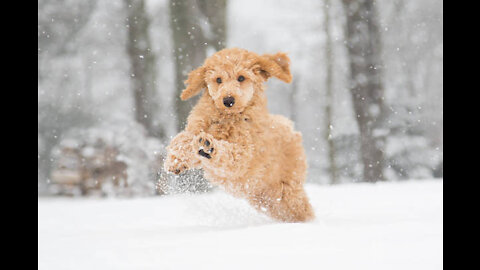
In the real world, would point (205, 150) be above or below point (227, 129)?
below

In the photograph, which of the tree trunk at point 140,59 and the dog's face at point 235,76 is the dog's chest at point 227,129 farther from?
the tree trunk at point 140,59

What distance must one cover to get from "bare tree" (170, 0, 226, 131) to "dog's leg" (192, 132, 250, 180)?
13.2ft

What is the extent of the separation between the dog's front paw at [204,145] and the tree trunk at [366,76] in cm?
640

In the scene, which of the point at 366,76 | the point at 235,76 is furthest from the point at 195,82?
the point at 366,76

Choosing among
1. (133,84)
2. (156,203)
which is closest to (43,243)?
(156,203)

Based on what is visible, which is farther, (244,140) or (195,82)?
(195,82)

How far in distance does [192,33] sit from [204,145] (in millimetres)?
4835

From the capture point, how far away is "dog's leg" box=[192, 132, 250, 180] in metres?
2.85

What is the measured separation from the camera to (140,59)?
8695 millimetres

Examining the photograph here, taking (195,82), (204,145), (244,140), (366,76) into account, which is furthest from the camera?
(366,76)

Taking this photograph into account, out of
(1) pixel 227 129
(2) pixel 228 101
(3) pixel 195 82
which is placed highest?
(3) pixel 195 82

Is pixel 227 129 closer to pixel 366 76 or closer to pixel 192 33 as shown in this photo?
pixel 192 33

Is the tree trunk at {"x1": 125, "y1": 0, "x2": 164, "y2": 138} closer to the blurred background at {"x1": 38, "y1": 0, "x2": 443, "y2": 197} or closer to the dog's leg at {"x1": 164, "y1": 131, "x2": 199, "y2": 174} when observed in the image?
the blurred background at {"x1": 38, "y1": 0, "x2": 443, "y2": 197}

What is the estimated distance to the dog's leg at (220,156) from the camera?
2.85 metres
